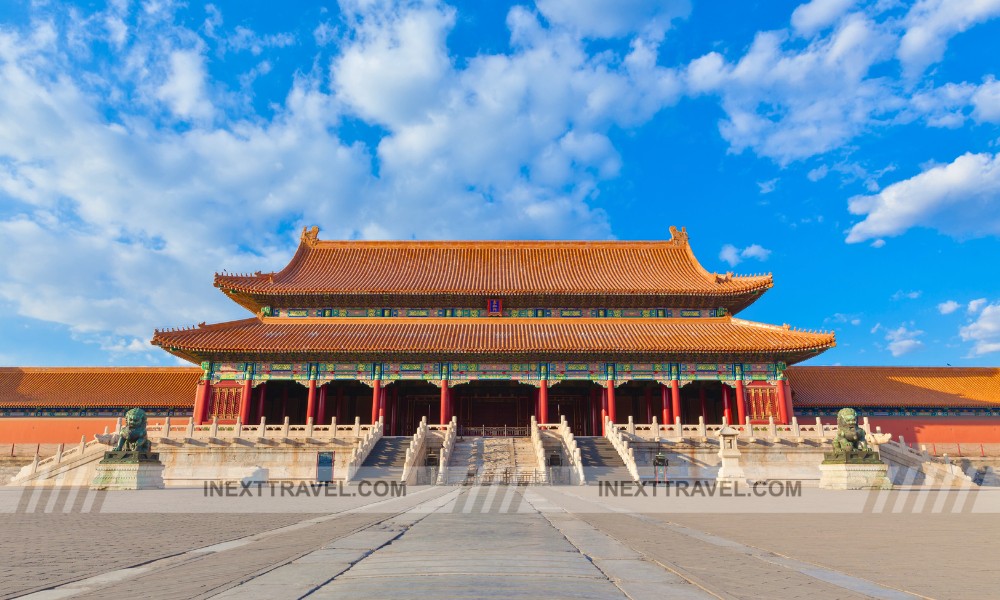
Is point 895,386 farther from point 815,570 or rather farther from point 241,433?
point 815,570

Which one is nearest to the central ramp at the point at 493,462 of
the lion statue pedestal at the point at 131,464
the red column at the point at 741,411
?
the lion statue pedestal at the point at 131,464

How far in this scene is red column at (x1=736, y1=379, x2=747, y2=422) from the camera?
28906 mm

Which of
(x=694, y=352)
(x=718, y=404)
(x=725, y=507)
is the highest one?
(x=694, y=352)

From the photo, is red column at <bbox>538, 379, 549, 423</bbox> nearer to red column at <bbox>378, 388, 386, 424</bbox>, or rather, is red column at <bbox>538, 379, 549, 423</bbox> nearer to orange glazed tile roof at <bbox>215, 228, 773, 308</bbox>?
orange glazed tile roof at <bbox>215, 228, 773, 308</bbox>

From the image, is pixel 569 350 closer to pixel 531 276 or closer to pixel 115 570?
pixel 531 276

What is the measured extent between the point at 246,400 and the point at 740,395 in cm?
2384

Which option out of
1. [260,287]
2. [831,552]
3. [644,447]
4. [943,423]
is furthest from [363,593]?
[943,423]

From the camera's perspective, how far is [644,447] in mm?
22734

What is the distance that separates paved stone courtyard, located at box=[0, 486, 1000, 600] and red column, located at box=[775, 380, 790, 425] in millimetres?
20810

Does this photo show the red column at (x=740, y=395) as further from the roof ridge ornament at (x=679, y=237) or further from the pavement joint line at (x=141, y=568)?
the pavement joint line at (x=141, y=568)

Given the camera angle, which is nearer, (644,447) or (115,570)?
(115,570)

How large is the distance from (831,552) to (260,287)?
104ft

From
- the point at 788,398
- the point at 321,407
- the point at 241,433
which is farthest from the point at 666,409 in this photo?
the point at 241,433

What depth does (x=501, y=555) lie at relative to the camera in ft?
13.8
